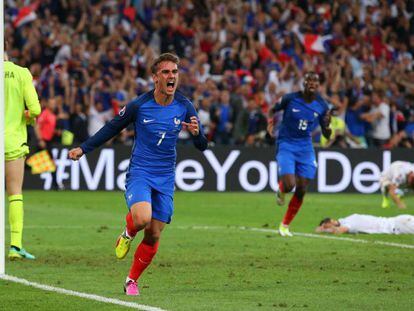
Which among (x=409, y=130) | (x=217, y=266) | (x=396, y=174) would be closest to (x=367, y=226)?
(x=396, y=174)

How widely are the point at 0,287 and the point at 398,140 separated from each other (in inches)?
745

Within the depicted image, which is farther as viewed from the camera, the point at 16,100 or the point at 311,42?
the point at 311,42

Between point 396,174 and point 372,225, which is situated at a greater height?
point 396,174

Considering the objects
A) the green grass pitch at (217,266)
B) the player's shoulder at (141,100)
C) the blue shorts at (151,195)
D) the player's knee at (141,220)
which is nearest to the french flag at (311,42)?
the green grass pitch at (217,266)

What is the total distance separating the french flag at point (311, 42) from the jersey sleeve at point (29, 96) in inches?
692

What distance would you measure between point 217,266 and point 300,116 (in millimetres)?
4909

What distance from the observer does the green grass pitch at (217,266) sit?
9.97m

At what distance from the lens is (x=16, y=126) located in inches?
520

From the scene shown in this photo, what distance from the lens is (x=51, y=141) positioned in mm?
26719

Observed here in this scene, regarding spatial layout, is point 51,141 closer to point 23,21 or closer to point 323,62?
point 23,21

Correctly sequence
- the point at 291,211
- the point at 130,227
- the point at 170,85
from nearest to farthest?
1. the point at 170,85
2. the point at 130,227
3. the point at 291,211

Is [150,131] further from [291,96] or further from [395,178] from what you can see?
[395,178]

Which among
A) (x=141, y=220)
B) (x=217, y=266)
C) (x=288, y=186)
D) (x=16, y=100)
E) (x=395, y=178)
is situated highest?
(x=16, y=100)

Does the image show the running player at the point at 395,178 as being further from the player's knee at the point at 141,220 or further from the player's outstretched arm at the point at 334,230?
the player's knee at the point at 141,220
